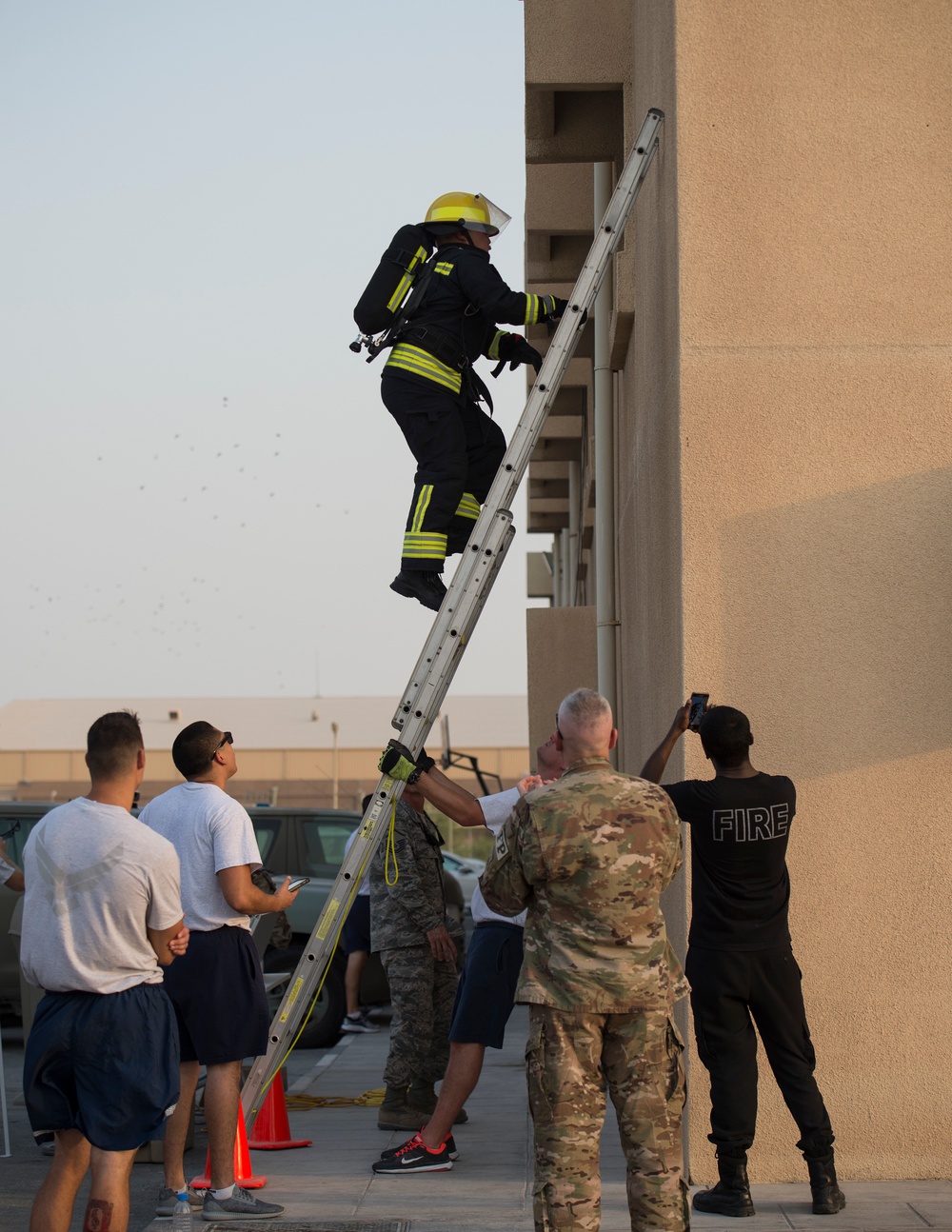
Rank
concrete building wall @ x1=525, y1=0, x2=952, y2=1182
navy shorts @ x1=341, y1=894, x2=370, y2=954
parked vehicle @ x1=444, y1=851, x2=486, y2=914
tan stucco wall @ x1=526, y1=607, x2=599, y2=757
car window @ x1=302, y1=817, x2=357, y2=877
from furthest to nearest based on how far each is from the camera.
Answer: parked vehicle @ x1=444, y1=851, x2=486, y2=914 < car window @ x1=302, y1=817, x2=357, y2=877 < tan stucco wall @ x1=526, y1=607, x2=599, y2=757 < navy shorts @ x1=341, y1=894, x2=370, y2=954 < concrete building wall @ x1=525, y1=0, x2=952, y2=1182

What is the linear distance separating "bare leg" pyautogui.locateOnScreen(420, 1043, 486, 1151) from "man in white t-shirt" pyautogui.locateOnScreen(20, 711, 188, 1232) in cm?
164

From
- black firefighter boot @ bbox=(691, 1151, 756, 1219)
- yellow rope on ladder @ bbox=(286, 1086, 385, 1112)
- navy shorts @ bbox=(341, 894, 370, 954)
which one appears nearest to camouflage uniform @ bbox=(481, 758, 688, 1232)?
black firefighter boot @ bbox=(691, 1151, 756, 1219)

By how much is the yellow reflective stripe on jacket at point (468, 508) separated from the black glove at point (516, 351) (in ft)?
2.18

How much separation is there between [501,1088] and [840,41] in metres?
5.80

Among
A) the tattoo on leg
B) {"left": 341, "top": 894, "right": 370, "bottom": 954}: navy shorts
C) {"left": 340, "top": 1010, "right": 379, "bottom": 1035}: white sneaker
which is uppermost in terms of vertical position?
{"left": 341, "top": 894, "right": 370, "bottom": 954}: navy shorts

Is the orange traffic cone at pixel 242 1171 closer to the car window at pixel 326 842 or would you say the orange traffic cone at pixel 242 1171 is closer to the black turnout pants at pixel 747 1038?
the black turnout pants at pixel 747 1038

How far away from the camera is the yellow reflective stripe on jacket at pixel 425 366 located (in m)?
6.10

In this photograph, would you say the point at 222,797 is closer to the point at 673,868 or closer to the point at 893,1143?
the point at 673,868

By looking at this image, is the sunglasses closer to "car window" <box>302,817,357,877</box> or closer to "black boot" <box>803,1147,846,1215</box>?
"black boot" <box>803,1147,846,1215</box>

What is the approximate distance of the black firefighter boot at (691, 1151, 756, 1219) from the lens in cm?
478

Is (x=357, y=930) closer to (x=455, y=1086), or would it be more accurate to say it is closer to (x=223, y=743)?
(x=455, y=1086)

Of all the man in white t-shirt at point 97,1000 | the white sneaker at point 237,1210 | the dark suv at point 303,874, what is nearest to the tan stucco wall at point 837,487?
the white sneaker at point 237,1210

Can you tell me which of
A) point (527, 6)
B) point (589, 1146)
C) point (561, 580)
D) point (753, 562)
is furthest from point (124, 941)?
point (561, 580)

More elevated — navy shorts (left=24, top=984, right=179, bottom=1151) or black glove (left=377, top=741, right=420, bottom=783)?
Answer: black glove (left=377, top=741, right=420, bottom=783)
